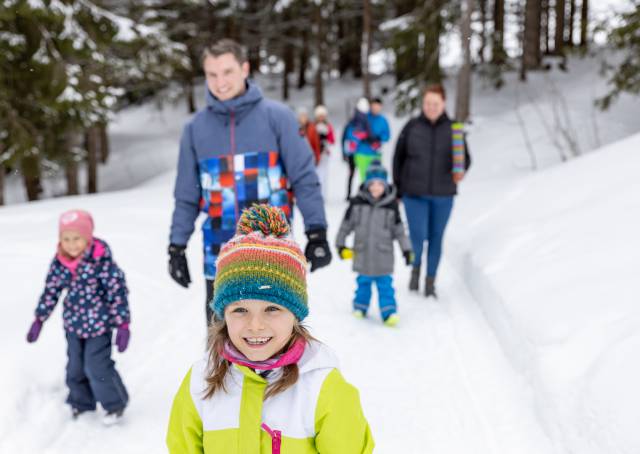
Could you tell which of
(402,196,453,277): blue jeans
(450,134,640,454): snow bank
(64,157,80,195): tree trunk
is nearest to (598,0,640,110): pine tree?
(450,134,640,454): snow bank

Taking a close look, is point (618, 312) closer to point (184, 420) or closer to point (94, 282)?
point (184, 420)

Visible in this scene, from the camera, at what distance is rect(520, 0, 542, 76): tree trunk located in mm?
19686

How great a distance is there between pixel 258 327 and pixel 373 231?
12.3 ft

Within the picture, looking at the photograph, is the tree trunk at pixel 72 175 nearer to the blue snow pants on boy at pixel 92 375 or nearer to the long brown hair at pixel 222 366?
the blue snow pants on boy at pixel 92 375

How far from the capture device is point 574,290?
4.28 metres

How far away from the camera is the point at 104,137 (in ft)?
76.9

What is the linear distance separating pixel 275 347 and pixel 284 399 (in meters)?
0.17

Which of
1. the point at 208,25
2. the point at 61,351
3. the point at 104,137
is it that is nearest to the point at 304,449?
the point at 61,351

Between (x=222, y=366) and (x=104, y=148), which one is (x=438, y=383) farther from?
(x=104, y=148)

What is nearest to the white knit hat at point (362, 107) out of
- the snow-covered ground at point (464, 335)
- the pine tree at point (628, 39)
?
the snow-covered ground at point (464, 335)

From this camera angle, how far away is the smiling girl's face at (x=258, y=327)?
1822mm

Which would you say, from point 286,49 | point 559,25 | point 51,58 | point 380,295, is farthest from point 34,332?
point 559,25

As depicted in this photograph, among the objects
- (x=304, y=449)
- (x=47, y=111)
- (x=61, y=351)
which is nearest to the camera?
(x=304, y=449)

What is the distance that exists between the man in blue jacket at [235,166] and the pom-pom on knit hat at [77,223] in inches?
19.7
